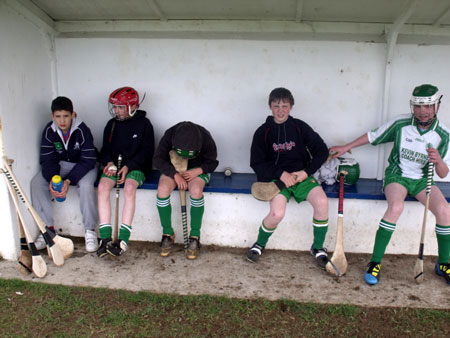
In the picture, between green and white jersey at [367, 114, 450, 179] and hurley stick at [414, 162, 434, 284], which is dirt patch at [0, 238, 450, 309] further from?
green and white jersey at [367, 114, 450, 179]

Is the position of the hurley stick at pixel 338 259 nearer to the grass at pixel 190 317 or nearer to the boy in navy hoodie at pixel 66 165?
the grass at pixel 190 317

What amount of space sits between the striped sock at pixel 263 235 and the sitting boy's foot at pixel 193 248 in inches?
19.9

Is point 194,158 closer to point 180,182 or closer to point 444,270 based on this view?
point 180,182

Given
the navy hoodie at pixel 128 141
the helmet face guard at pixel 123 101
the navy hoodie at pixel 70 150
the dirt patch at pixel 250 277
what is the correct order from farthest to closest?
the navy hoodie at pixel 128 141 < the helmet face guard at pixel 123 101 < the navy hoodie at pixel 70 150 < the dirt patch at pixel 250 277

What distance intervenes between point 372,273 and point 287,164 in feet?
3.55

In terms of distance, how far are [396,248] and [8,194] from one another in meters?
3.21

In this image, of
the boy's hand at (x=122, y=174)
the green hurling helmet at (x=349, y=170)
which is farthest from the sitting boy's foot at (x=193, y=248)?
the green hurling helmet at (x=349, y=170)

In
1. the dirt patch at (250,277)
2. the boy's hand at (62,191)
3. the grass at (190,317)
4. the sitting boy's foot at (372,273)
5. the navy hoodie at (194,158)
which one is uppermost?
the navy hoodie at (194,158)

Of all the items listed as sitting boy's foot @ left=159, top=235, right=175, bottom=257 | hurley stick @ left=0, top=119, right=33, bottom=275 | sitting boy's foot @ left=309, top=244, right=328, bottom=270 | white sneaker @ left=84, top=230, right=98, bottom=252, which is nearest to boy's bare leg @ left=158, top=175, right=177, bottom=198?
sitting boy's foot @ left=159, top=235, right=175, bottom=257

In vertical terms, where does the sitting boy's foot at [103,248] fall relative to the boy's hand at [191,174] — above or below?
below

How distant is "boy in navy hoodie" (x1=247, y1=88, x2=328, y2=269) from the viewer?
11.4 ft

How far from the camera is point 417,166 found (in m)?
3.42

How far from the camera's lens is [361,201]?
11.9ft

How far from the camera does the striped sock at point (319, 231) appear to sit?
3.44 metres
